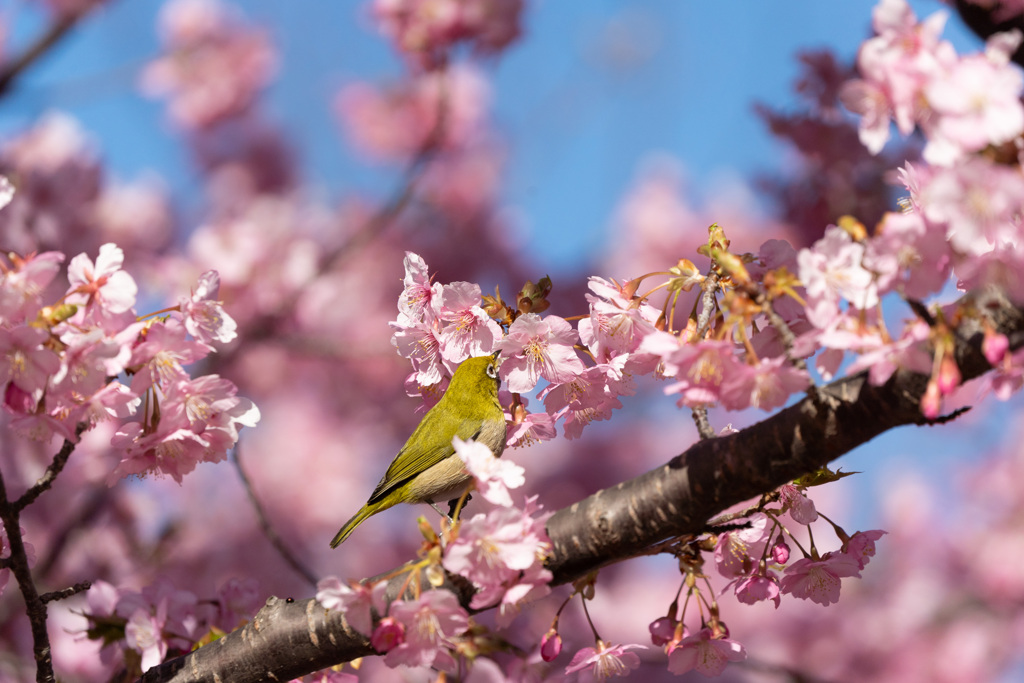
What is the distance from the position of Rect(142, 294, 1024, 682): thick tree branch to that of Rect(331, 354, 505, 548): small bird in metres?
0.36

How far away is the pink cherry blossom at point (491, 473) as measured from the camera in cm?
155

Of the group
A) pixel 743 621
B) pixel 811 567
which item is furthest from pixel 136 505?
pixel 743 621

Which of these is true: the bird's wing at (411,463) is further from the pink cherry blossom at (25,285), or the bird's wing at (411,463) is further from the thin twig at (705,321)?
the pink cherry blossom at (25,285)

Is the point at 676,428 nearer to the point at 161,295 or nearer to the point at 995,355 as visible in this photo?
the point at 161,295

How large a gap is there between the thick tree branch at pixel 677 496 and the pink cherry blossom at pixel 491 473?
0.13 meters

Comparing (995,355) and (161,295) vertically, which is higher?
(161,295)

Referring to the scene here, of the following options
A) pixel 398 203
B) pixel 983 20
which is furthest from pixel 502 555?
pixel 398 203

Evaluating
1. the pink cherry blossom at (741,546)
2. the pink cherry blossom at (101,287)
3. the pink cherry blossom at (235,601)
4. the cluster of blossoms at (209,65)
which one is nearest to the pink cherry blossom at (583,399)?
the pink cherry blossom at (741,546)

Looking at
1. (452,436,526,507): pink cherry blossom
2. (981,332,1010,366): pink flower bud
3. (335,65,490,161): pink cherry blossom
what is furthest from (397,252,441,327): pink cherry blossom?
Answer: (335,65,490,161): pink cherry blossom

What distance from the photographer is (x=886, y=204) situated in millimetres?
4863

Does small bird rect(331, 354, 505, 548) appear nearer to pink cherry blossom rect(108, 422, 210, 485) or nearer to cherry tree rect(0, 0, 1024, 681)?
cherry tree rect(0, 0, 1024, 681)

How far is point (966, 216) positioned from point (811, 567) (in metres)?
0.94

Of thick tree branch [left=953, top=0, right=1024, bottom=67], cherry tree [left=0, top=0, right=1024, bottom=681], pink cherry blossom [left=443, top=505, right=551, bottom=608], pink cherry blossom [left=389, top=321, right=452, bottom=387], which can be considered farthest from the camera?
thick tree branch [left=953, top=0, right=1024, bottom=67]

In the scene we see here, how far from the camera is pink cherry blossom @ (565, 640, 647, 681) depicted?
1904mm
